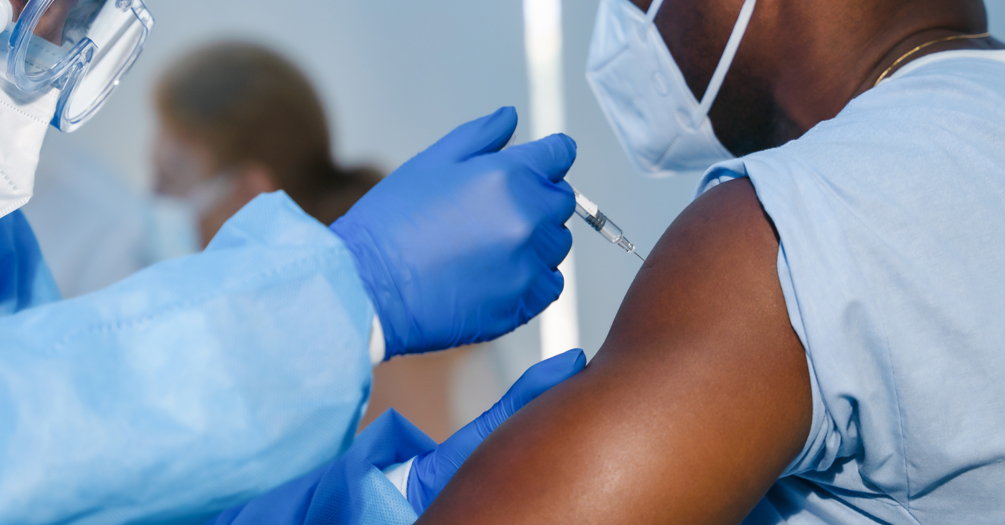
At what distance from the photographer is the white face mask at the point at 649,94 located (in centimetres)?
106

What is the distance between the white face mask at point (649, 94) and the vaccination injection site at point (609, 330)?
0.17 feet

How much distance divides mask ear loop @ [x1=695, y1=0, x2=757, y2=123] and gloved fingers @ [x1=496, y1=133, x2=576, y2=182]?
37cm

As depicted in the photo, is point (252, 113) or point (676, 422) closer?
point (676, 422)

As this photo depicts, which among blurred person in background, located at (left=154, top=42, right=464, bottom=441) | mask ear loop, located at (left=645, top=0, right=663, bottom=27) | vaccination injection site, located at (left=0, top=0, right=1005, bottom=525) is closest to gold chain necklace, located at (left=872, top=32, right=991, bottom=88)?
vaccination injection site, located at (left=0, top=0, right=1005, bottom=525)

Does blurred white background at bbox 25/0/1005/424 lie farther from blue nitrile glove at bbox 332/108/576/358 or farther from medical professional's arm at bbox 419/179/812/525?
medical professional's arm at bbox 419/179/812/525

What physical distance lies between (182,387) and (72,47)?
0.64 metres

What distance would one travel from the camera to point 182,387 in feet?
1.58

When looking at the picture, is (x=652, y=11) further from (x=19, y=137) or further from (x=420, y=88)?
(x=19, y=137)

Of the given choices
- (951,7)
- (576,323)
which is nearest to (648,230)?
(576,323)

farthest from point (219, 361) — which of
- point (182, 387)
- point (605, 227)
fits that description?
point (605, 227)

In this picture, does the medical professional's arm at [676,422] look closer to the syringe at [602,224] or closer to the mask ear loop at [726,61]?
the syringe at [602,224]

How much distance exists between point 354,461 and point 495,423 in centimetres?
22

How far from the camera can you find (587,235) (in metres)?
1.80

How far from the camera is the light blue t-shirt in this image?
0.54 meters
